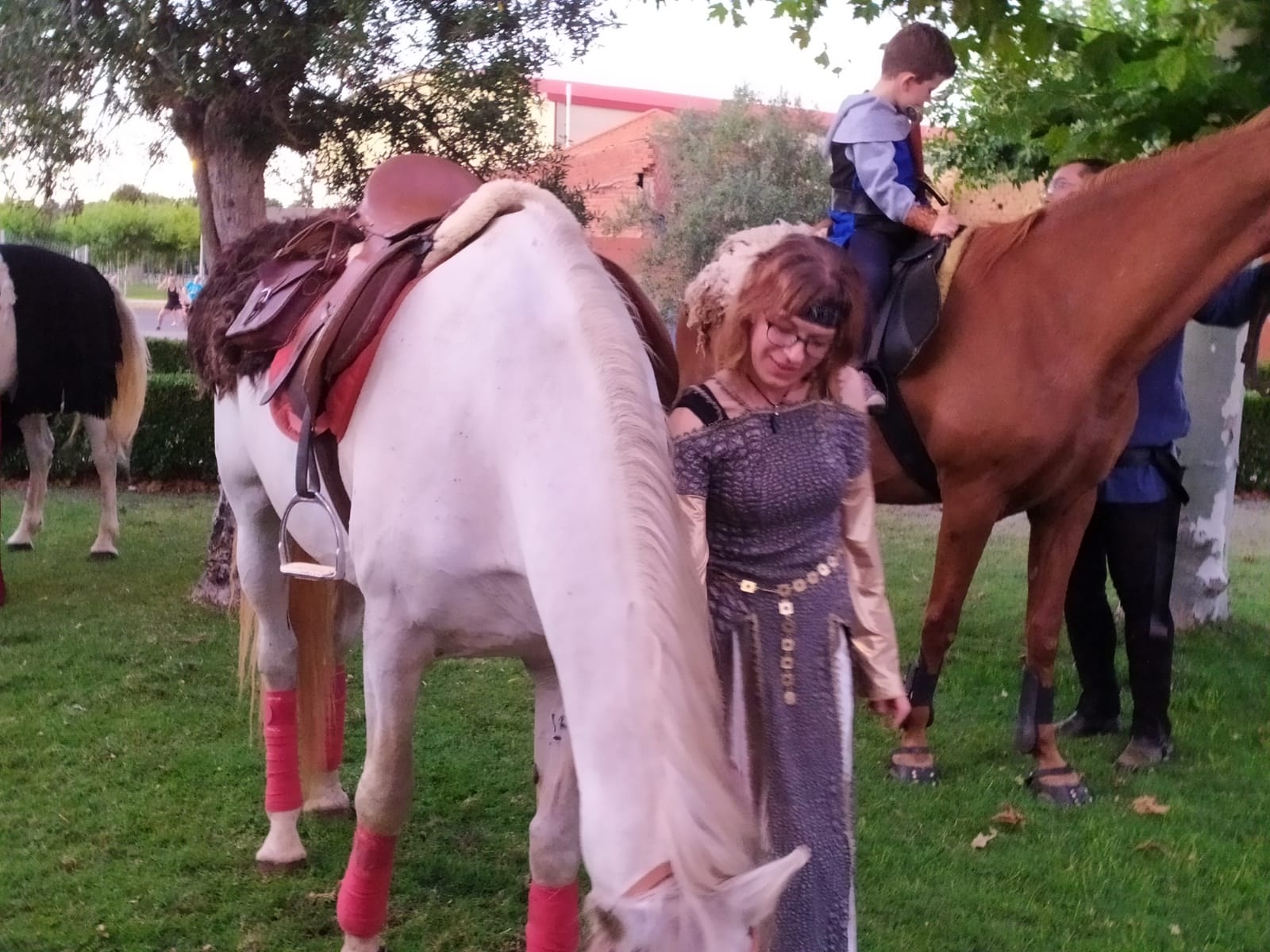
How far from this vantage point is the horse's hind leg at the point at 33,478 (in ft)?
22.6

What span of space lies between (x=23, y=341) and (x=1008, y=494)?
537cm

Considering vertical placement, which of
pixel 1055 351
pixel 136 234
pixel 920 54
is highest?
pixel 136 234

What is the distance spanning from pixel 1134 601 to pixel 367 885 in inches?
116

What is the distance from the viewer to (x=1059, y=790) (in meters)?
3.74

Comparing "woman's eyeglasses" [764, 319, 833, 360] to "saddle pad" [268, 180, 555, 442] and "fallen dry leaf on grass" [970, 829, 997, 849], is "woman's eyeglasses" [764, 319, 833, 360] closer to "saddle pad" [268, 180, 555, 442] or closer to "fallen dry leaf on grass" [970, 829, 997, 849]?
"saddle pad" [268, 180, 555, 442]

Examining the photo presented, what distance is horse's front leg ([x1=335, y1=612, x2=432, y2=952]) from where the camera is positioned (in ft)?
7.35

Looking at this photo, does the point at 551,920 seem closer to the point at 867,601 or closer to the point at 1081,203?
the point at 867,601

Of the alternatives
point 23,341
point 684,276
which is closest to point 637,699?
point 23,341

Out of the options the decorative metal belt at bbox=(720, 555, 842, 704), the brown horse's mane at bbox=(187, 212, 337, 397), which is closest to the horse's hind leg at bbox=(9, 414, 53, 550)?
the brown horse's mane at bbox=(187, 212, 337, 397)

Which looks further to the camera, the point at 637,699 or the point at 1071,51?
the point at 1071,51

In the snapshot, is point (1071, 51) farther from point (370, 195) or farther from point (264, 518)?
point (264, 518)

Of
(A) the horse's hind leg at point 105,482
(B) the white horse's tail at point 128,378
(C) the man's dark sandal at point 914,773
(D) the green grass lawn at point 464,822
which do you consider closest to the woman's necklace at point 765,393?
(D) the green grass lawn at point 464,822

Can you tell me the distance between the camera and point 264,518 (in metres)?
3.23

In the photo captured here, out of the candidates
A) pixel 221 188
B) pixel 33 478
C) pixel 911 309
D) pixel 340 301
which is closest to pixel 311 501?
pixel 340 301
